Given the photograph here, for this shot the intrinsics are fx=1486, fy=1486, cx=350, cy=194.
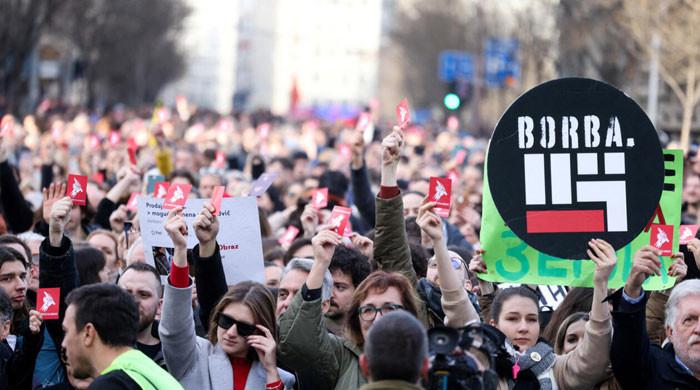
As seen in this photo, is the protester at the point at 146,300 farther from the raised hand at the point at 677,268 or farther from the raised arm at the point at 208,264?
the raised hand at the point at 677,268

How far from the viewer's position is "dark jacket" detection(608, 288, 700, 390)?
6707 millimetres

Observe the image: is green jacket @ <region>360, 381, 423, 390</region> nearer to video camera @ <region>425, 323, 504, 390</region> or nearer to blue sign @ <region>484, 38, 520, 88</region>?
video camera @ <region>425, 323, 504, 390</region>

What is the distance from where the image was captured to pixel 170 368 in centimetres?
682

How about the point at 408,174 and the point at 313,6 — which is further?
Answer: the point at 313,6

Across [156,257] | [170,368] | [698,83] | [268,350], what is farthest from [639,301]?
[698,83]

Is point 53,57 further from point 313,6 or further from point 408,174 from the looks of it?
point 313,6

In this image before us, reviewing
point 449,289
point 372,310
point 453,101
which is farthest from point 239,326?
point 453,101

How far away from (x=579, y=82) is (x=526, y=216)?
2.39ft

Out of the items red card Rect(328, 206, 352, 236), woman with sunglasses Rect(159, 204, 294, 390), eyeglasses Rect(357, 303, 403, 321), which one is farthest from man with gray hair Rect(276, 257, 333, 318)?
eyeglasses Rect(357, 303, 403, 321)

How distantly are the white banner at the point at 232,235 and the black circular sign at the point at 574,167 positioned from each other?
2.10m

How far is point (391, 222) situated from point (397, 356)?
268 cm

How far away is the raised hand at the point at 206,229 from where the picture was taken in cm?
741

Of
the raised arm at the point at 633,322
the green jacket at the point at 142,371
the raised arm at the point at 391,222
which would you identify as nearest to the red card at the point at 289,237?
the raised arm at the point at 391,222

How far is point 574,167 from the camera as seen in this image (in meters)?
7.22
